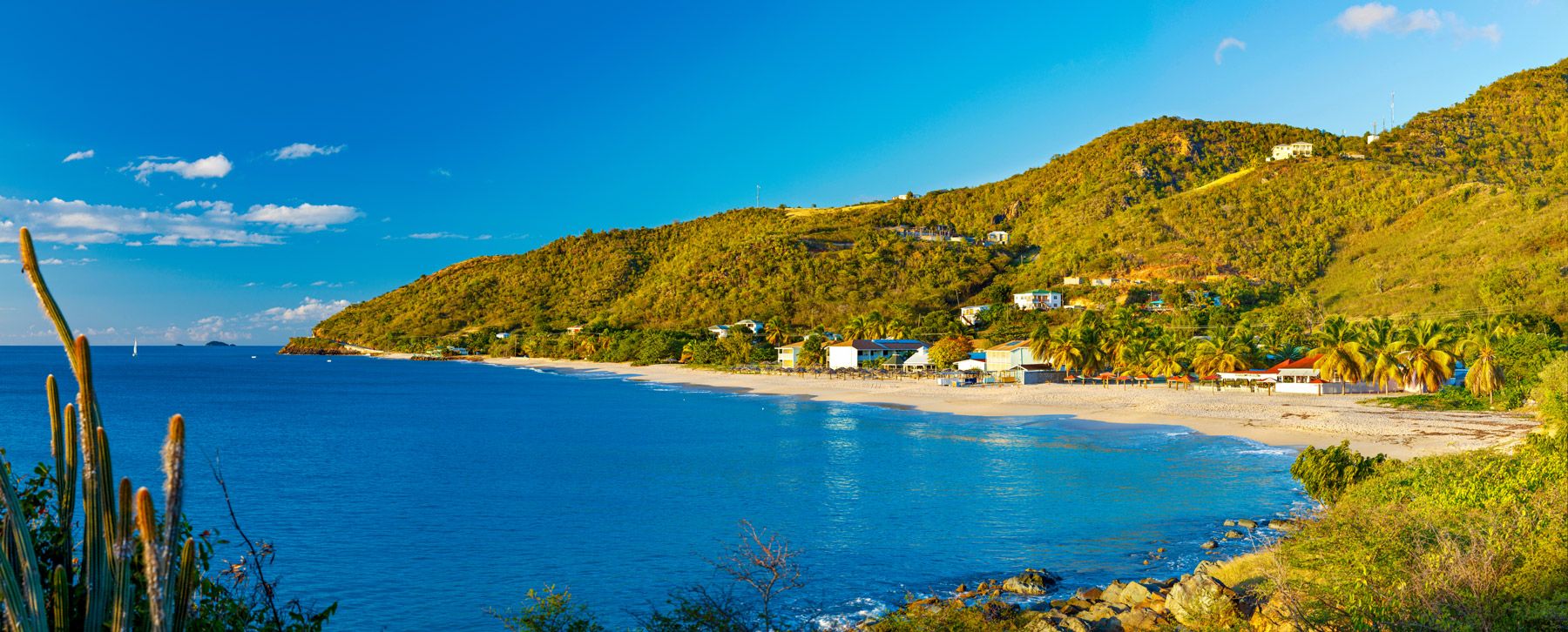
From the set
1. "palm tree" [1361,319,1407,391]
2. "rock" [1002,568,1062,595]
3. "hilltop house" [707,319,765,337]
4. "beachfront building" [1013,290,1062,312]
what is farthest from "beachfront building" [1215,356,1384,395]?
"hilltop house" [707,319,765,337]

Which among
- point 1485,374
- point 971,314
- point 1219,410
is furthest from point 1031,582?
point 971,314

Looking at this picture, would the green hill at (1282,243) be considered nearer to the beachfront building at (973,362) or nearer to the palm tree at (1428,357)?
the beachfront building at (973,362)

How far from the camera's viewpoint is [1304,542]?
17.8m

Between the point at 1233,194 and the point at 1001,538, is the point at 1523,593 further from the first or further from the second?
the point at 1233,194

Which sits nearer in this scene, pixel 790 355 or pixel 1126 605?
pixel 1126 605

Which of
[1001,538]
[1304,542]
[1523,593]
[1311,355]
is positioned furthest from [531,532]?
[1311,355]

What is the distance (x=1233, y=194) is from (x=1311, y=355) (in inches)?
4691

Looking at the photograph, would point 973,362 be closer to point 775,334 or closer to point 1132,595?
point 775,334

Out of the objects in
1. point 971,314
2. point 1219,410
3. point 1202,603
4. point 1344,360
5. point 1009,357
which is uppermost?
point 971,314

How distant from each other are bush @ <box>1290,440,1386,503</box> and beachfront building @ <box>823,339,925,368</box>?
78221 mm

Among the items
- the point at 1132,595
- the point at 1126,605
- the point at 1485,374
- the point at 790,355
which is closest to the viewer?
the point at 1126,605

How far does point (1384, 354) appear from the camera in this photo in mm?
60156

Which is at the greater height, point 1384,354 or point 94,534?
point 1384,354

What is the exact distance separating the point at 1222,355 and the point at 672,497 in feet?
180
